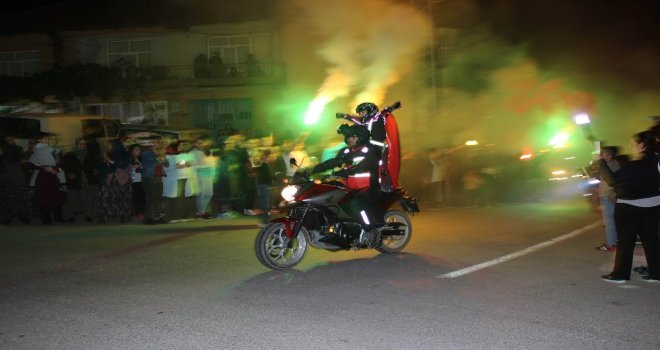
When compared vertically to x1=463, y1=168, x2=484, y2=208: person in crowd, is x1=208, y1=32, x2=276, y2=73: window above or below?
above

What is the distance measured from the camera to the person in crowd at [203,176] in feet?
37.9

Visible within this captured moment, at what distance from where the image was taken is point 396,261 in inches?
291

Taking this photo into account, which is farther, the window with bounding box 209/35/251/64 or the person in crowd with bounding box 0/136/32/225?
the window with bounding box 209/35/251/64

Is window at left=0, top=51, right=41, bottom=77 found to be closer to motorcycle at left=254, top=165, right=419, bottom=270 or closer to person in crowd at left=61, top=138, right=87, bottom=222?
person in crowd at left=61, top=138, right=87, bottom=222

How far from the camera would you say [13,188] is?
10758 mm

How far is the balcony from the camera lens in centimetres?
2509

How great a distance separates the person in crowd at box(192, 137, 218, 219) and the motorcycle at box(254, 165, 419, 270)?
4.46m

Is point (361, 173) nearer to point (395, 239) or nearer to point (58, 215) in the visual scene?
point (395, 239)

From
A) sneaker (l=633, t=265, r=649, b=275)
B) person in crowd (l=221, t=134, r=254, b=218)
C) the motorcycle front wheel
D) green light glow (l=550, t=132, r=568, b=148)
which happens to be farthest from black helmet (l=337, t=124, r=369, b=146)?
green light glow (l=550, t=132, r=568, b=148)

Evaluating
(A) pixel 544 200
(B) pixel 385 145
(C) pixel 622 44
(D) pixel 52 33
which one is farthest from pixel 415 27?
(D) pixel 52 33

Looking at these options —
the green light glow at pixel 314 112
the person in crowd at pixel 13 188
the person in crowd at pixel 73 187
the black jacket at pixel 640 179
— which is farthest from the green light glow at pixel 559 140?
the person in crowd at pixel 13 188

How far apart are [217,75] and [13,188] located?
50.2 feet

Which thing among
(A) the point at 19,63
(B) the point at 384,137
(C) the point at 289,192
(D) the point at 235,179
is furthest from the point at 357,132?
(A) the point at 19,63

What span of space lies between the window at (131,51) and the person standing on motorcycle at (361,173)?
20.8 metres
